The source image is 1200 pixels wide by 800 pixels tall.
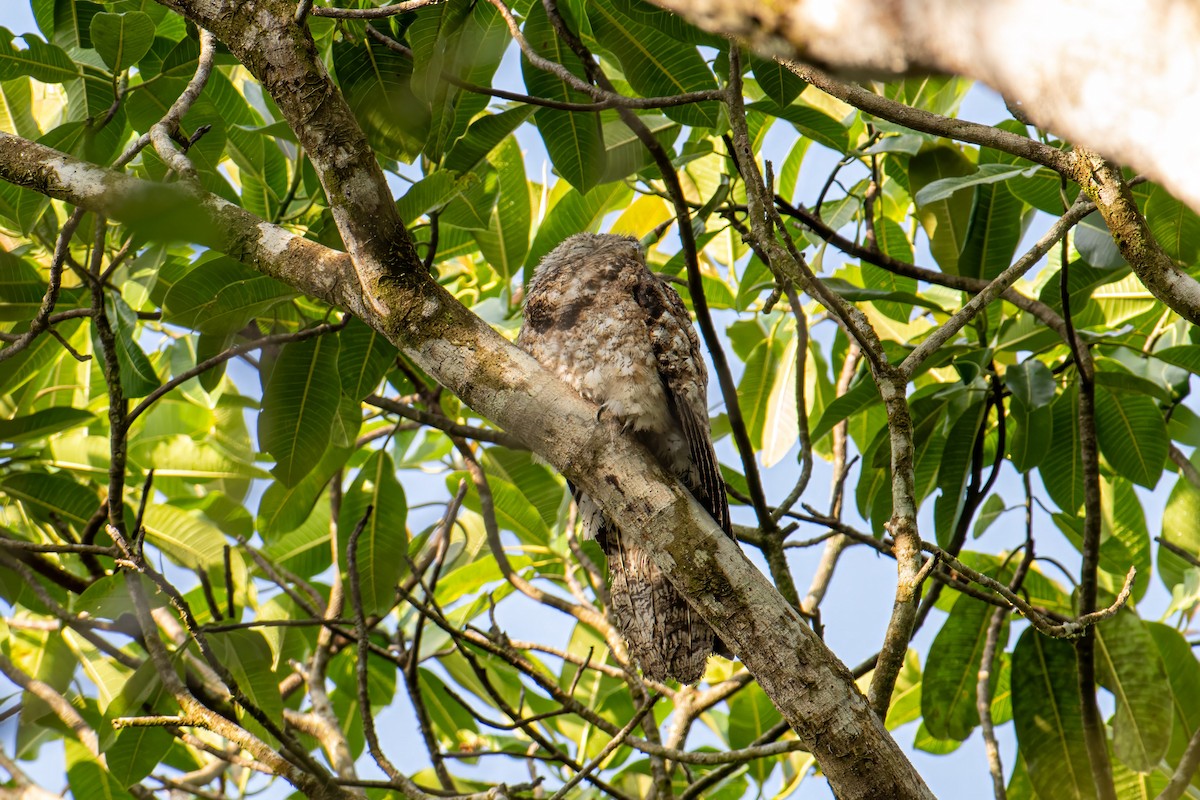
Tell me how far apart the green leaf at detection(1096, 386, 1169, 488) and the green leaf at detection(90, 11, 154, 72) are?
273 cm

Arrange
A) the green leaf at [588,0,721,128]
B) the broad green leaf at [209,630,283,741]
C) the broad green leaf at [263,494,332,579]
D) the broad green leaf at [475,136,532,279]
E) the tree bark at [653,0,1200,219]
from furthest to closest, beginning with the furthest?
the broad green leaf at [263,494,332,579]
the broad green leaf at [475,136,532,279]
the broad green leaf at [209,630,283,741]
the green leaf at [588,0,721,128]
the tree bark at [653,0,1200,219]

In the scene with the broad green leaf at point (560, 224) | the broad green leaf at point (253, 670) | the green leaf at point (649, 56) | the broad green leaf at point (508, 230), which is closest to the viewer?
the green leaf at point (649, 56)

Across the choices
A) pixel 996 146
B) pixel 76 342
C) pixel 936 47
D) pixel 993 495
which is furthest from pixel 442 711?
pixel 936 47

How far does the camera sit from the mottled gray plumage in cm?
259

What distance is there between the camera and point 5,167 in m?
2.02

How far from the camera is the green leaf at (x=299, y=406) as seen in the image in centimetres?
284

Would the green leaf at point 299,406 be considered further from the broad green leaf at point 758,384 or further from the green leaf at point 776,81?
the broad green leaf at point 758,384

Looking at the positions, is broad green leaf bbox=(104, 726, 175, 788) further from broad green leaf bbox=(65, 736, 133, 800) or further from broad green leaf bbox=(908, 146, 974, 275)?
Answer: broad green leaf bbox=(908, 146, 974, 275)

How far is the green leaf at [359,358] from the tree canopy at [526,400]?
10mm

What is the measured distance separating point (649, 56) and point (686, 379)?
0.85m

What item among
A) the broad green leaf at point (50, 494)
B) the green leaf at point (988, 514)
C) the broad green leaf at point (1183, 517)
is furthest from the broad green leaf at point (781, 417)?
the broad green leaf at point (50, 494)

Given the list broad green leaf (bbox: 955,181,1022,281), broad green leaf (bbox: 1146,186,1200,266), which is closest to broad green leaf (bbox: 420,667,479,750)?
broad green leaf (bbox: 955,181,1022,281)

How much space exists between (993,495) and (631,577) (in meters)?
1.43

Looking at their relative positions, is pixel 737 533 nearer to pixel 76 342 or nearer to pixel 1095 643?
pixel 1095 643
